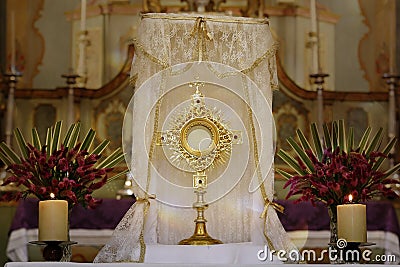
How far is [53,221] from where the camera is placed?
5.95m

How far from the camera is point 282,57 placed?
35.0 ft

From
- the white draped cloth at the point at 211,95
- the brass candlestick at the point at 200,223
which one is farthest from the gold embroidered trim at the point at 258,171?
the brass candlestick at the point at 200,223

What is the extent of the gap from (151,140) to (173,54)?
56cm

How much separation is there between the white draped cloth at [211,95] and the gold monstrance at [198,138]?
93 mm

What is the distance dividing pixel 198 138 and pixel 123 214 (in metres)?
1.70

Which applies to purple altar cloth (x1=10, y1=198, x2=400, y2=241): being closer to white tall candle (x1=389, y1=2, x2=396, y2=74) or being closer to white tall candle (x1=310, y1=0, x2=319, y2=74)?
white tall candle (x1=310, y1=0, x2=319, y2=74)

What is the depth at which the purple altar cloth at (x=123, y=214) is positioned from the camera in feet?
28.8

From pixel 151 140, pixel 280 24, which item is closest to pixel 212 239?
pixel 151 140

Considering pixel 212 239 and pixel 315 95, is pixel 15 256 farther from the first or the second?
pixel 315 95

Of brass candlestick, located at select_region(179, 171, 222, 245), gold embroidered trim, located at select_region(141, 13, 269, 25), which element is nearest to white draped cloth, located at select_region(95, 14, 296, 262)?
gold embroidered trim, located at select_region(141, 13, 269, 25)

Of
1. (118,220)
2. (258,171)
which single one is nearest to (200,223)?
(258,171)

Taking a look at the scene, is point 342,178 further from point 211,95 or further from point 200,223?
point 211,95

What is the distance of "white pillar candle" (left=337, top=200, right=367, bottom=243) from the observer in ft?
19.3

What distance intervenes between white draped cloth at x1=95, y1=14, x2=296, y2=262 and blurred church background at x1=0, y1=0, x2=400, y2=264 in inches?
97.3
